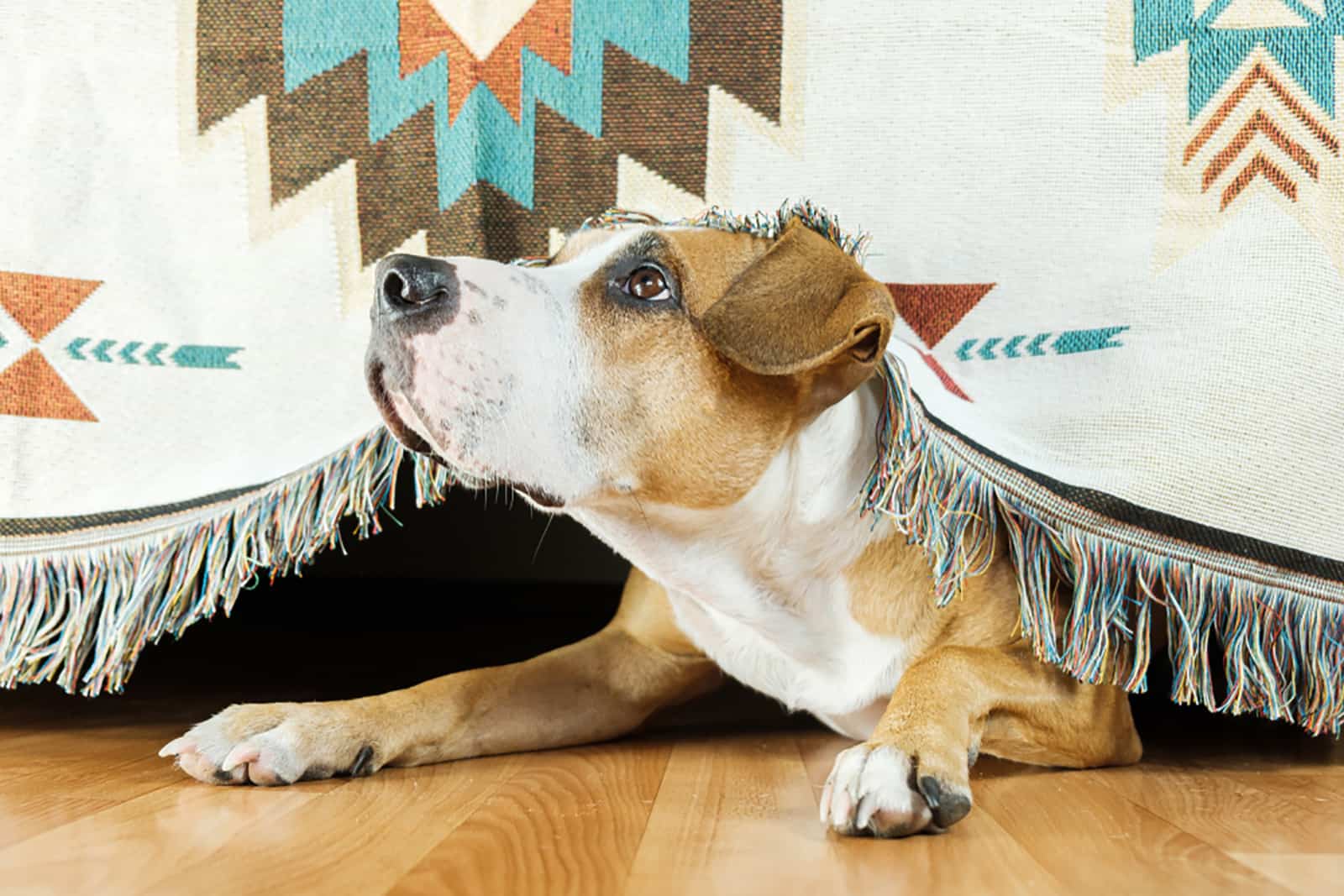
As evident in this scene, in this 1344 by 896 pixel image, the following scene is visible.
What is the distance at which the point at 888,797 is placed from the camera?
48.9 inches

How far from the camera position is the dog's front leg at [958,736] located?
1.25m

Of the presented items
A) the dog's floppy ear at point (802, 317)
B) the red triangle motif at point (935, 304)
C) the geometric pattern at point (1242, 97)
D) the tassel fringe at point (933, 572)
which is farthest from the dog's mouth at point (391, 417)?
the geometric pattern at point (1242, 97)

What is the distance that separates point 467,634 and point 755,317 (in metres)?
2.04

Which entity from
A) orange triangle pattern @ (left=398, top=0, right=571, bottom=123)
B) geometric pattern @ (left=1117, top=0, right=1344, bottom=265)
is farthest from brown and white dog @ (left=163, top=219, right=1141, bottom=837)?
geometric pattern @ (left=1117, top=0, right=1344, bottom=265)

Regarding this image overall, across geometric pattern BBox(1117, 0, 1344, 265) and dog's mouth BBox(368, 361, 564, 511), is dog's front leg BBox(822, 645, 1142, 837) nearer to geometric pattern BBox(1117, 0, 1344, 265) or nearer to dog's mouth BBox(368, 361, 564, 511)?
dog's mouth BBox(368, 361, 564, 511)

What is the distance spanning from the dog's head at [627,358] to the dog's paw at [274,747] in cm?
36

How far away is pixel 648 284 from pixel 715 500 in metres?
0.27

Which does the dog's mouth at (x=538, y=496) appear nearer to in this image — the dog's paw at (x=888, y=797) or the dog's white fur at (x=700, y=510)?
the dog's white fur at (x=700, y=510)

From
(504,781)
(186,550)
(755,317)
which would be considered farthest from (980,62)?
(186,550)

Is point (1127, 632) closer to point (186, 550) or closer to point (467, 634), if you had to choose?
point (186, 550)

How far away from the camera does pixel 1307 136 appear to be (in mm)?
1746

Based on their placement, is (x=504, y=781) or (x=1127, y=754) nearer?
(x=504, y=781)

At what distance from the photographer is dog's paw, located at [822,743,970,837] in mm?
1239

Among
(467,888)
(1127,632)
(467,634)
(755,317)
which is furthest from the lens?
(467,634)
